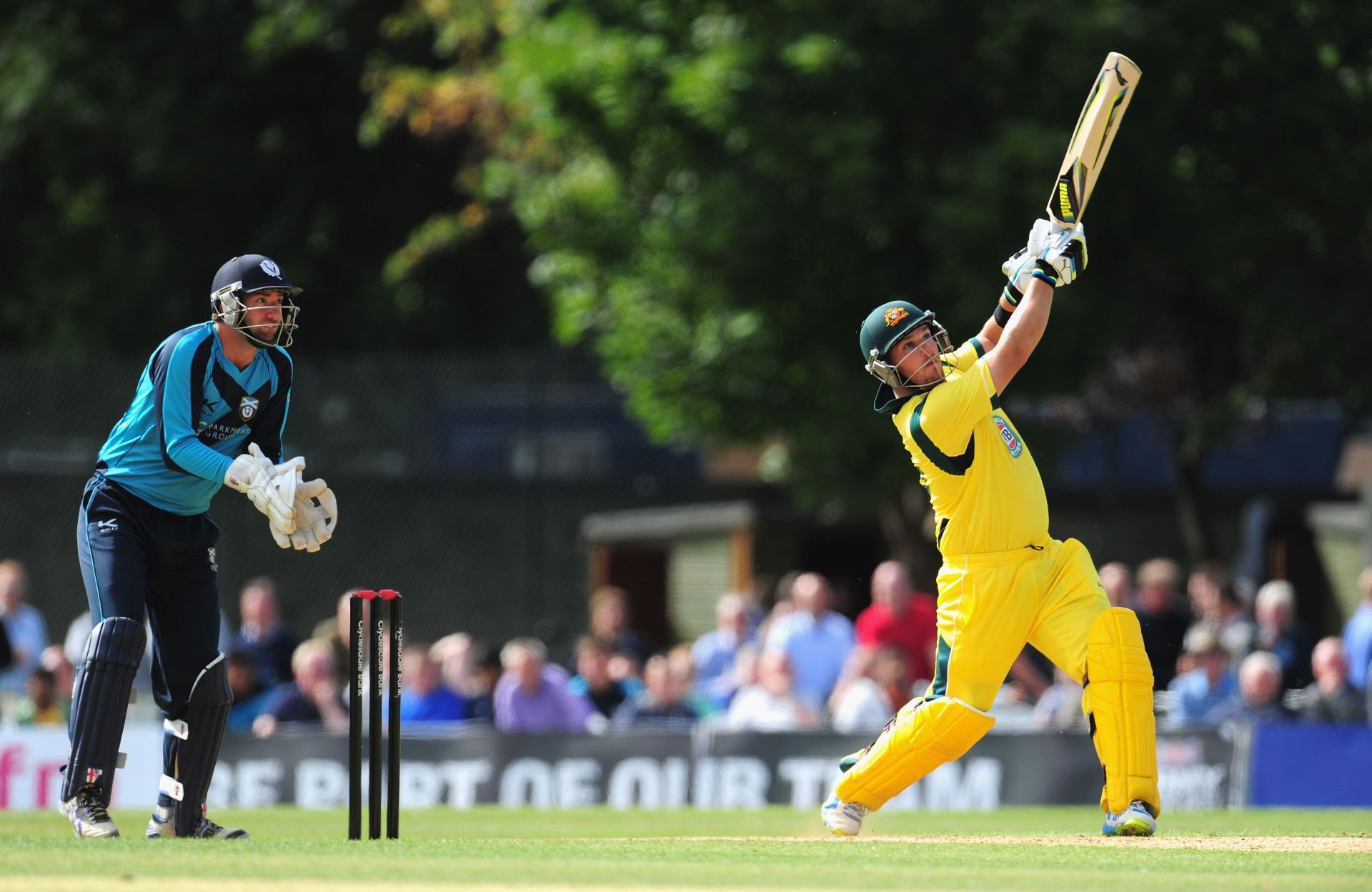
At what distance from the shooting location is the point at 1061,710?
13695mm

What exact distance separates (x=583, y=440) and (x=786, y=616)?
20.1ft

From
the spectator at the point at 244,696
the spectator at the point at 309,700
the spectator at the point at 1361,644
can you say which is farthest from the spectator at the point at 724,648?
the spectator at the point at 1361,644

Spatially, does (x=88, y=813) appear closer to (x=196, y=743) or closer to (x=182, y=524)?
(x=196, y=743)

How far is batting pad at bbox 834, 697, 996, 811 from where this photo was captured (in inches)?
309

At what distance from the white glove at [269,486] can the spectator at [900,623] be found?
7064mm

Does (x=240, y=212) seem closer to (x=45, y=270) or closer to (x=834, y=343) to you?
(x=45, y=270)

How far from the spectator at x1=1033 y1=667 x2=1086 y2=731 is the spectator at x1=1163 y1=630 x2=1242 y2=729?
61 cm

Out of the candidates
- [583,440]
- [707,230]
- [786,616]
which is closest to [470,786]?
[786,616]

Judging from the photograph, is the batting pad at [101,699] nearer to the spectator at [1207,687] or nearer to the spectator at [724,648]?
the spectator at [1207,687]

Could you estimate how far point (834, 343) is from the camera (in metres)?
16.3

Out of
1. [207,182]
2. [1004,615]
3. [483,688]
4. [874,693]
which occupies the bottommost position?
[1004,615]

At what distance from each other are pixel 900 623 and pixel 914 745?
20.3 feet

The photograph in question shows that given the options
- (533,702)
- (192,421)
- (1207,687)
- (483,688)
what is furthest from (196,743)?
(1207,687)

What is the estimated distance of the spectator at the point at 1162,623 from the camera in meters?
14.1
